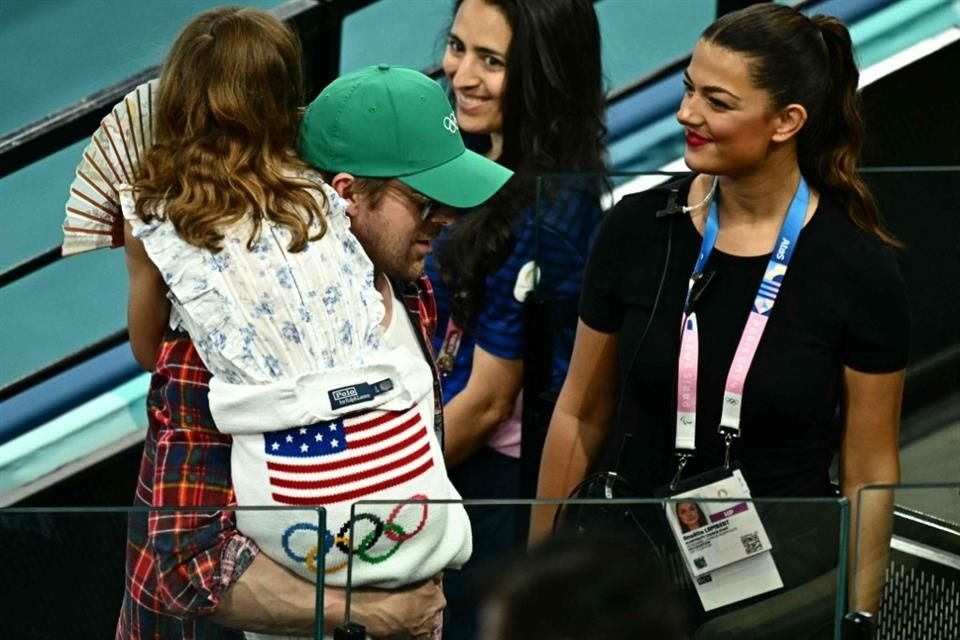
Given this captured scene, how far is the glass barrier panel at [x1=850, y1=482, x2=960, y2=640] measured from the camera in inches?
107

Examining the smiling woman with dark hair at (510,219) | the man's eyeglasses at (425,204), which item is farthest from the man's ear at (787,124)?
the man's eyeglasses at (425,204)

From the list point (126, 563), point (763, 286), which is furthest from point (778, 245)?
point (126, 563)

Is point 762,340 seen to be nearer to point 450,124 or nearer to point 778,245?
point 778,245

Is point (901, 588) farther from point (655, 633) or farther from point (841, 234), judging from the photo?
point (655, 633)

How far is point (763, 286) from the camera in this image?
3230mm

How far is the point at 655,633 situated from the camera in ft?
5.31

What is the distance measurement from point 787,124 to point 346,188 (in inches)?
33.7

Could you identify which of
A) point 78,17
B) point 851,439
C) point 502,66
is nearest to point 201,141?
point 851,439

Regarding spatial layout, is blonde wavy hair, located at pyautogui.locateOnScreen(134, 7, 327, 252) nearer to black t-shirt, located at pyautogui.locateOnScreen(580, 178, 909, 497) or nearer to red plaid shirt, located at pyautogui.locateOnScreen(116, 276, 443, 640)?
red plaid shirt, located at pyautogui.locateOnScreen(116, 276, 443, 640)

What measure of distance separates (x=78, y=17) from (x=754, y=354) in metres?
4.08

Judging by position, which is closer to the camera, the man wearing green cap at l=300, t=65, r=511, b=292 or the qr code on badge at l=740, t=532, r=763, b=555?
the qr code on badge at l=740, t=532, r=763, b=555

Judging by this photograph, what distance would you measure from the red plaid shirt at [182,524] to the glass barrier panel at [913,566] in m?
0.86

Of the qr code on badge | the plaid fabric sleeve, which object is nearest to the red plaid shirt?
the plaid fabric sleeve

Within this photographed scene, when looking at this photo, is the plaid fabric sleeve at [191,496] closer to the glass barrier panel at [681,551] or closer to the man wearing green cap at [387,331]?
the man wearing green cap at [387,331]
